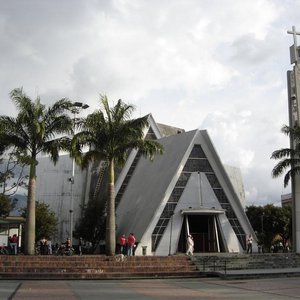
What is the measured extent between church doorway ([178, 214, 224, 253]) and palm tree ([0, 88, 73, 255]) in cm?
1489

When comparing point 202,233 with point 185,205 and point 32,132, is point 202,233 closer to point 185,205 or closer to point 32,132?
point 185,205

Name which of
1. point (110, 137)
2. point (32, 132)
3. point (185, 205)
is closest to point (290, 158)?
point (185, 205)

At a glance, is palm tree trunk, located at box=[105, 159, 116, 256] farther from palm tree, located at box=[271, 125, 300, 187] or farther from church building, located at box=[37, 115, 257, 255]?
palm tree, located at box=[271, 125, 300, 187]

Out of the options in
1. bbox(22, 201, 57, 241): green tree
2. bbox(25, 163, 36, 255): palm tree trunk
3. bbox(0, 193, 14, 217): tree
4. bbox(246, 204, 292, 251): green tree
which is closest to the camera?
bbox(25, 163, 36, 255): palm tree trunk

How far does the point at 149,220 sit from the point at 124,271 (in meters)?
12.8

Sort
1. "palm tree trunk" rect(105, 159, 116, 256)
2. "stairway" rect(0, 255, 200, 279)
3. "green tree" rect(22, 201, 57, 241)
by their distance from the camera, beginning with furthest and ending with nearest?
"green tree" rect(22, 201, 57, 241), "palm tree trunk" rect(105, 159, 116, 256), "stairway" rect(0, 255, 200, 279)

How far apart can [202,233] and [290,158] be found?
9.98m

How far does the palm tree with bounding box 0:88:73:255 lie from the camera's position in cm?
2627

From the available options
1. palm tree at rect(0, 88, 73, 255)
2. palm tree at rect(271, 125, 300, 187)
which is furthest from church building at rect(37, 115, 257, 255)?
palm tree at rect(0, 88, 73, 255)

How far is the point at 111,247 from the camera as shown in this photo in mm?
26766

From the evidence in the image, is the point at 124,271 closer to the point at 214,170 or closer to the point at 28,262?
the point at 28,262

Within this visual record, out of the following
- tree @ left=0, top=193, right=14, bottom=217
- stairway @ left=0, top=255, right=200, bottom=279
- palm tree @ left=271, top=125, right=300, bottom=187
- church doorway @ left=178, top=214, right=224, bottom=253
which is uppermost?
palm tree @ left=271, top=125, right=300, bottom=187

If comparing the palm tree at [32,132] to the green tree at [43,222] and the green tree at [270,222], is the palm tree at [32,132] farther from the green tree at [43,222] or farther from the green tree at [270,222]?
the green tree at [270,222]

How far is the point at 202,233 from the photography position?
129 feet
